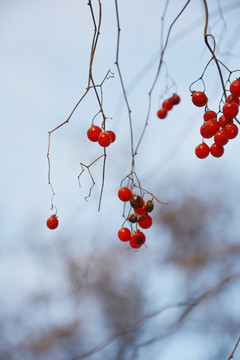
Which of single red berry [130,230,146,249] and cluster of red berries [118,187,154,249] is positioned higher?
cluster of red berries [118,187,154,249]

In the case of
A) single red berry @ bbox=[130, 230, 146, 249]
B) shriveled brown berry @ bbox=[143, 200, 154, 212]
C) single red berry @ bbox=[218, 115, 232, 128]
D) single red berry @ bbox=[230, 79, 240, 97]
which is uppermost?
single red berry @ bbox=[230, 79, 240, 97]

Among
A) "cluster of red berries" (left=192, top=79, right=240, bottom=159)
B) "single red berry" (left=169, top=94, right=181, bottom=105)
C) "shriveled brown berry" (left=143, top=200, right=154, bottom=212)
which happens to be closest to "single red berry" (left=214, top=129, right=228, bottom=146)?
"cluster of red berries" (left=192, top=79, right=240, bottom=159)

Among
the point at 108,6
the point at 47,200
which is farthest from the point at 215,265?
the point at 108,6

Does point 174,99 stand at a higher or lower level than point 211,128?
higher

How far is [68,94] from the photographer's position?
4.09 ft

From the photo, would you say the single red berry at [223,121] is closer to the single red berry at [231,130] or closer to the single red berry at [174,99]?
the single red berry at [231,130]

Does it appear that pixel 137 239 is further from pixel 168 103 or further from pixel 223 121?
pixel 168 103

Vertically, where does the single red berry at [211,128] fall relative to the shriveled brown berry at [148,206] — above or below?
above

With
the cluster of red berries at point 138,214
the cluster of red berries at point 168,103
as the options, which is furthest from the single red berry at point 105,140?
the cluster of red berries at point 168,103

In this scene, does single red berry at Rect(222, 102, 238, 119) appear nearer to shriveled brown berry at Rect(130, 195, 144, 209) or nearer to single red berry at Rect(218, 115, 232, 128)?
single red berry at Rect(218, 115, 232, 128)

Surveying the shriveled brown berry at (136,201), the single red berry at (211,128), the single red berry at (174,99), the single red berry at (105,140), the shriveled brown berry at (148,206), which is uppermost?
the single red berry at (174,99)

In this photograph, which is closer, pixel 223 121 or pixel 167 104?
pixel 223 121

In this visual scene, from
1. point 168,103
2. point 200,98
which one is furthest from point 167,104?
point 200,98

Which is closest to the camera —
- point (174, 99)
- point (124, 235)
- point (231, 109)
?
point (231, 109)
